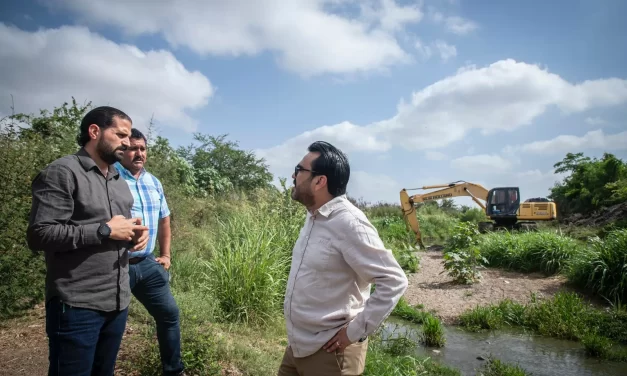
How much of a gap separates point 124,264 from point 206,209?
8.14 m

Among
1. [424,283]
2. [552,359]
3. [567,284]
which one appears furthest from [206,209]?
[567,284]

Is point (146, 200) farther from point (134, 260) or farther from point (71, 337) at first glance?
point (71, 337)

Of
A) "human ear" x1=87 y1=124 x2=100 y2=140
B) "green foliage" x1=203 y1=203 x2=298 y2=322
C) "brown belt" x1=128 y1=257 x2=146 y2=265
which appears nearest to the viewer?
"human ear" x1=87 y1=124 x2=100 y2=140

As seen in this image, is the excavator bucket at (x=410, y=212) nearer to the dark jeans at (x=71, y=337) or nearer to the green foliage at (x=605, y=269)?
the green foliage at (x=605, y=269)

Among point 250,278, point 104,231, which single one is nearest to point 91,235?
point 104,231

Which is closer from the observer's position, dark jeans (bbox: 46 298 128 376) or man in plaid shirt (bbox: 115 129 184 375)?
dark jeans (bbox: 46 298 128 376)

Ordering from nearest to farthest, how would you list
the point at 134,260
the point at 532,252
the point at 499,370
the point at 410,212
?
the point at 134,260 < the point at 499,370 < the point at 532,252 < the point at 410,212

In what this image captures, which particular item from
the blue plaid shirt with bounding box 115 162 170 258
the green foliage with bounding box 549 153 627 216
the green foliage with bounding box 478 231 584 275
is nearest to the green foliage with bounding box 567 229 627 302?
the green foliage with bounding box 478 231 584 275

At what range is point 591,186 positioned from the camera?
2644 centimetres

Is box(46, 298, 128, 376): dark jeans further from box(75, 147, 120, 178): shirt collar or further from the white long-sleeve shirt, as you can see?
the white long-sleeve shirt

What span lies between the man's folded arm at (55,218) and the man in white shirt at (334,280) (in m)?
1.09

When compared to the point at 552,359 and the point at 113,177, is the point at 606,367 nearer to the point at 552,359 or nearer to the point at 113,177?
the point at 552,359

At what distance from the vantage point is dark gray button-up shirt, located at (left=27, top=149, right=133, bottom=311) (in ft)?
6.63

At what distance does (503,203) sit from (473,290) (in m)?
8.91
